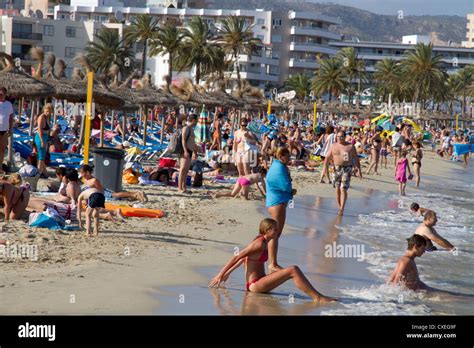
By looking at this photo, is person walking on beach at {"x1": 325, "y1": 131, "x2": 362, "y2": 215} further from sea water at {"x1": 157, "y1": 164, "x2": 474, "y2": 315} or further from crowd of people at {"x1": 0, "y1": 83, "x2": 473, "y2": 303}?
sea water at {"x1": 157, "y1": 164, "x2": 474, "y2": 315}

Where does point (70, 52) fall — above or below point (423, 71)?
below

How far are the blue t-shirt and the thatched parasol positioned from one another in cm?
951

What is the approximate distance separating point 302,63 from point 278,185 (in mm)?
99686

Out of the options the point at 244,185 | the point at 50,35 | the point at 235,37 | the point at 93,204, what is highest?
the point at 235,37

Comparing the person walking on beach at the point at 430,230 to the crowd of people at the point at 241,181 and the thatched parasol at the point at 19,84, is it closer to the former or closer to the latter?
the crowd of people at the point at 241,181

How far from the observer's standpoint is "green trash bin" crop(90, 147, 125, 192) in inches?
600

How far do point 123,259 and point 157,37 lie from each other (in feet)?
170

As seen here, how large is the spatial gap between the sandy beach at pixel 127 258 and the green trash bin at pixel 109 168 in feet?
2.39

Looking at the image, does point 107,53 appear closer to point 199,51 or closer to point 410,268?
point 199,51

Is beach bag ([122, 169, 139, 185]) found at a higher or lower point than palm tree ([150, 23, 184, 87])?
lower

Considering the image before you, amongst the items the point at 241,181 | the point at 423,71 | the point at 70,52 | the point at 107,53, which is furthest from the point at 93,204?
the point at 423,71

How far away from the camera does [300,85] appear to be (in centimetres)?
9575

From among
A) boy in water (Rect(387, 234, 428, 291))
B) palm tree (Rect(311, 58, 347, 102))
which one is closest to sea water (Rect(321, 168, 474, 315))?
boy in water (Rect(387, 234, 428, 291))

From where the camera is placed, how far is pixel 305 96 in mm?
95312
